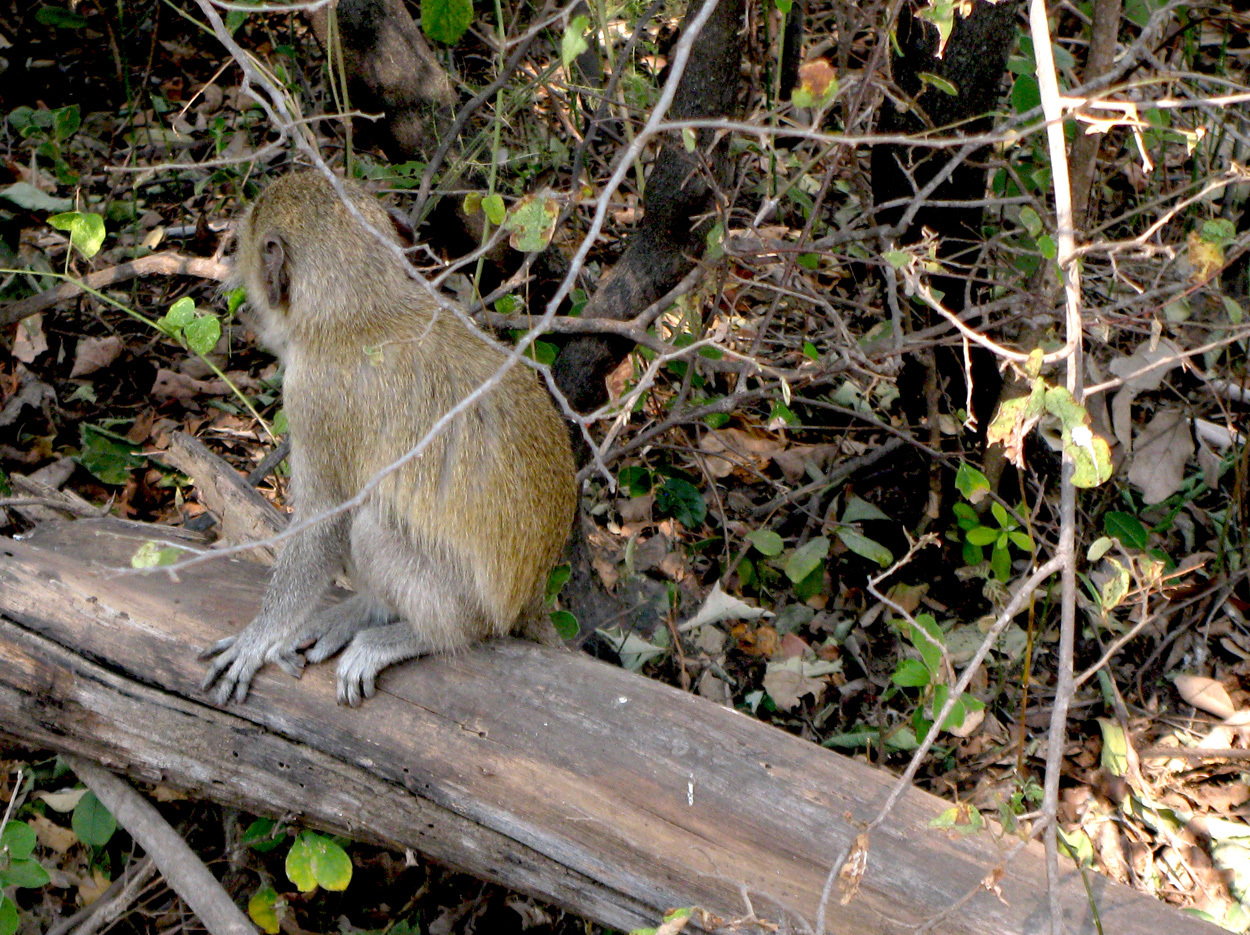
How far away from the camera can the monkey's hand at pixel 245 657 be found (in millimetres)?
3264

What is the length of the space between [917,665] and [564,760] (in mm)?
1146

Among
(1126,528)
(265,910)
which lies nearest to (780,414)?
(1126,528)

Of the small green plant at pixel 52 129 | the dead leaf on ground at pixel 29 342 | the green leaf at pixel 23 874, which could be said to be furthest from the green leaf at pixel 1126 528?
the small green plant at pixel 52 129

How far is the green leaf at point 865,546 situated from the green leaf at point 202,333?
2.58 metres

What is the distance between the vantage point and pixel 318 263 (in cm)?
356

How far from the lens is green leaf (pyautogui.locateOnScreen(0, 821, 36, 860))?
336 centimetres

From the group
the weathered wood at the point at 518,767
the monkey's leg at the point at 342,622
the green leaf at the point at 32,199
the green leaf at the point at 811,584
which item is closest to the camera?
the weathered wood at the point at 518,767

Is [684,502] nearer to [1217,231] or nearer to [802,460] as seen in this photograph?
[802,460]

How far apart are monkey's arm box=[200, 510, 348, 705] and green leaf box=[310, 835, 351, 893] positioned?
1.60 ft

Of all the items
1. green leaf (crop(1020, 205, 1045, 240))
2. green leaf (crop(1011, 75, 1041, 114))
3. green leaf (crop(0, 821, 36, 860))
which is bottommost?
green leaf (crop(0, 821, 36, 860))

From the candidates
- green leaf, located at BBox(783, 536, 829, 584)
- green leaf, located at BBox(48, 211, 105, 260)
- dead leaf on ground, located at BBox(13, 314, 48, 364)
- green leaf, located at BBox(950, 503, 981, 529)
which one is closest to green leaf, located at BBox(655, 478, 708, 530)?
green leaf, located at BBox(783, 536, 829, 584)

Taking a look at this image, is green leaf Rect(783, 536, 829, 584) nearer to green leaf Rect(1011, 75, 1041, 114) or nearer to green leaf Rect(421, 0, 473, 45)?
green leaf Rect(1011, 75, 1041, 114)

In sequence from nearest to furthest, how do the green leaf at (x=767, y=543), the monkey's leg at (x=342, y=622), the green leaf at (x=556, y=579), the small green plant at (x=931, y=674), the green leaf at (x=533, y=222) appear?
the green leaf at (x=533, y=222) < the small green plant at (x=931, y=674) < the monkey's leg at (x=342, y=622) < the green leaf at (x=556, y=579) < the green leaf at (x=767, y=543)

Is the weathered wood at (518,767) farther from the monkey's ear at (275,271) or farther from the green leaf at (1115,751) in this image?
the green leaf at (1115,751)
